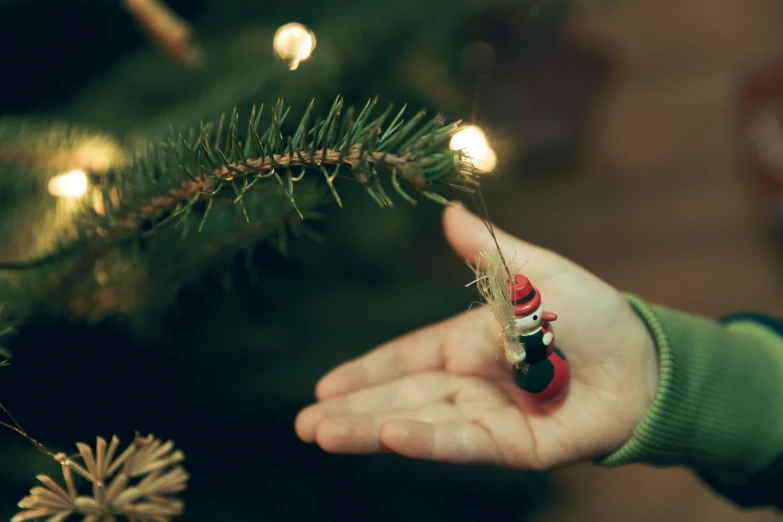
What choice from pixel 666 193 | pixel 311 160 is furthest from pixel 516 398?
pixel 666 193

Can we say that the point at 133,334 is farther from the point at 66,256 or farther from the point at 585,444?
the point at 585,444

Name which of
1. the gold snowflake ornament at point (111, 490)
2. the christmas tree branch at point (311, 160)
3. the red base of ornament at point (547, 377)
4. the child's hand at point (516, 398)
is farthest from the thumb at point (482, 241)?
the gold snowflake ornament at point (111, 490)

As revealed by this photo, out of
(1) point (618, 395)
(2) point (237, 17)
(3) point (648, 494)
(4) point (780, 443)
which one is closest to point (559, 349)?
(1) point (618, 395)

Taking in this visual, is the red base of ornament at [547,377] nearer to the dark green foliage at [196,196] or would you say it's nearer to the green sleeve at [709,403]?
the green sleeve at [709,403]

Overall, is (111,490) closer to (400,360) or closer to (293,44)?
(400,360)

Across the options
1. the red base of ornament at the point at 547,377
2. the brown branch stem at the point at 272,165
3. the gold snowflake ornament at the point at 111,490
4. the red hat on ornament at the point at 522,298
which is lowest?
the gold snowflake ornament at the point at 111,490

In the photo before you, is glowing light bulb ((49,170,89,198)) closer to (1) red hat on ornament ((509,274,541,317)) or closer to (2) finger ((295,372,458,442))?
(2) finger ((295,372,458,442))

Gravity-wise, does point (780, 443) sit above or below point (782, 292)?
below

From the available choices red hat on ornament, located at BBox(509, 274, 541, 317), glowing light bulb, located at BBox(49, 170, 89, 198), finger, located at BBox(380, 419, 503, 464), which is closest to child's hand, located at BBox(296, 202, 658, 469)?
finger, located at BBox(380, 419, 503, 464)
